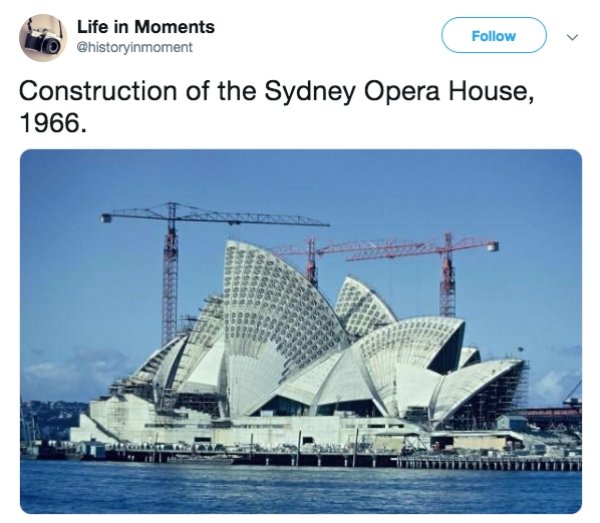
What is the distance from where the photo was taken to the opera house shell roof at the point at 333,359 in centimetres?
4544

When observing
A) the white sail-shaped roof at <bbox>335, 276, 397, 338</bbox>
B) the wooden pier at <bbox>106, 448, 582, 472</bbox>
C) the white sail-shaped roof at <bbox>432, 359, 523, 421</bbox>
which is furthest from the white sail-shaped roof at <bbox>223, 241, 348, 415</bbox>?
the white sail-shaped roof at <bbox>432, 359, 523, 421</bbox>

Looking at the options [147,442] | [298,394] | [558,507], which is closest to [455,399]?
[298,394]

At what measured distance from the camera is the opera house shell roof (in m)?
45.4

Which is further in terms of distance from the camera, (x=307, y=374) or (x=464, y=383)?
(x=307, y=374)

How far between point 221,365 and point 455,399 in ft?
36.5
